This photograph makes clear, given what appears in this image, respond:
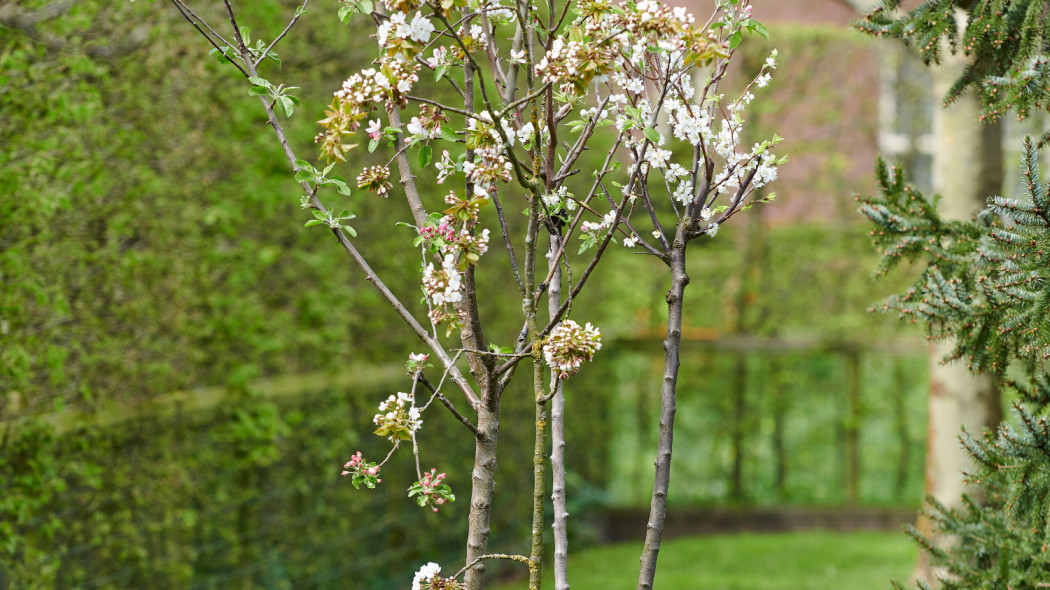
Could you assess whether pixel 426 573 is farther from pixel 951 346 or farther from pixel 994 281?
pixel 951 346

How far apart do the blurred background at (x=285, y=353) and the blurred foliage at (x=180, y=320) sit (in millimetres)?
12

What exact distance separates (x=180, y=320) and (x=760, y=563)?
14.6 feet

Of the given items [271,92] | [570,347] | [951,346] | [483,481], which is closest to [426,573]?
[483,481]

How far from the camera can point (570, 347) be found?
5.44 feet

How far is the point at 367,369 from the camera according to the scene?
510 centimetres

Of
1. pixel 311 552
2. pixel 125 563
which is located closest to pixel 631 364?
pixel 311 552

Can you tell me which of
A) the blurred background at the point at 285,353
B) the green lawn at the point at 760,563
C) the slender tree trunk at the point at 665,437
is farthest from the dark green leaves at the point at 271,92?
the green lawn at the point at 760,563

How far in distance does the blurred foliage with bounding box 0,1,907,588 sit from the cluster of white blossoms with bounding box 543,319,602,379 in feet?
6.17

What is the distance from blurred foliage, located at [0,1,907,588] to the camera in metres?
2.95

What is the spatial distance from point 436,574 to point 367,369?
11.0 ft

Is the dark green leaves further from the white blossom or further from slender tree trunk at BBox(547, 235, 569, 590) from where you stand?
the white blossom

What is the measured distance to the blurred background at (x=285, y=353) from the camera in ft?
9.95

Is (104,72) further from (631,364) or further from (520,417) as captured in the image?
(631,364)

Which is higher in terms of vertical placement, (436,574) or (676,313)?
(676,313)
